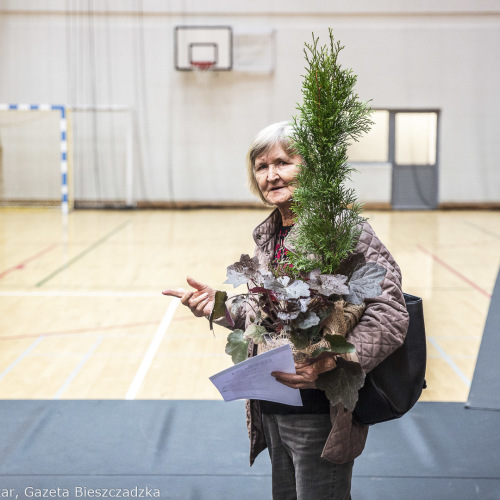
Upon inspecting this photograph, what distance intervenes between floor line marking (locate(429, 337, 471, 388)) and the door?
9.41m

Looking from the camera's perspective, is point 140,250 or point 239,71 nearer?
point 140,250

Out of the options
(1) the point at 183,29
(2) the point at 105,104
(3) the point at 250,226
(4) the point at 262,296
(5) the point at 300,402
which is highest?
(1) the point at 183,29

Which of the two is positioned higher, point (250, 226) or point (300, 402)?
point (300, 402)

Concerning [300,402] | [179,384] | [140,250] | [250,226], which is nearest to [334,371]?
[300,402]

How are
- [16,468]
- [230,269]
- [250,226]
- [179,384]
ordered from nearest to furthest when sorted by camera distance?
[230,269], [16,468], [179,384], [250,226]

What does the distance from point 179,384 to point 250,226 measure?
765cm

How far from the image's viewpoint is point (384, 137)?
13602 millimetres

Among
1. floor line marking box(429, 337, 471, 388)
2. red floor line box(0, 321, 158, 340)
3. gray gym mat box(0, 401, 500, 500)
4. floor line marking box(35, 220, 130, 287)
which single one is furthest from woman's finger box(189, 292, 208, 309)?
floor line marking box(35, 220, 130, 287)

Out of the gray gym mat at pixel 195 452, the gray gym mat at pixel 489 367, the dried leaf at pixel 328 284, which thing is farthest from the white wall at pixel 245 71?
the dried leaf at pixel 328 284

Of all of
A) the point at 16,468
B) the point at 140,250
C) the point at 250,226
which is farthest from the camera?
the point at 250,226

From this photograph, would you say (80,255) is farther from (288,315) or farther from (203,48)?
(288,315)

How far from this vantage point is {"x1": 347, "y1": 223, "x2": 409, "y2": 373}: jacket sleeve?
1.34 meters

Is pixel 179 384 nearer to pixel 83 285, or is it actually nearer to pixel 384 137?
pixel 83 285

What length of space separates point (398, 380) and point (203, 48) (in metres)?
12.7
